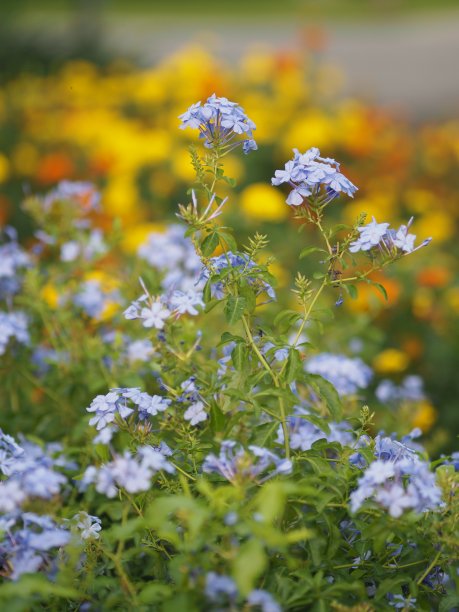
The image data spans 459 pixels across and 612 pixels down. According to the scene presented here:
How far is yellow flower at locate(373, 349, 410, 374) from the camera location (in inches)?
121

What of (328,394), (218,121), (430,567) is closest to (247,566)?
(430,567)

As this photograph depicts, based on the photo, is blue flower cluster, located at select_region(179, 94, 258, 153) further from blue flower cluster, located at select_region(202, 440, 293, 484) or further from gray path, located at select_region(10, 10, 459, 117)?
gray path, located at select_region(10, 10, 459, 117)

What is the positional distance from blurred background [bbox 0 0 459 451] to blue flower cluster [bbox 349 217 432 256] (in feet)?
3.44

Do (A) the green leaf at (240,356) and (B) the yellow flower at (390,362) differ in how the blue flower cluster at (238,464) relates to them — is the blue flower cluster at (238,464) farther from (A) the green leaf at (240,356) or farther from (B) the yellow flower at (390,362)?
(B) the yellow flower at (390,362)

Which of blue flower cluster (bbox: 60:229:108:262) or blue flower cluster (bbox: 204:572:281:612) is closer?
blue flower cluster (bbox: 204:572:281:612)

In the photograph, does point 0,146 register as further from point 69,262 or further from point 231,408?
point 231,408

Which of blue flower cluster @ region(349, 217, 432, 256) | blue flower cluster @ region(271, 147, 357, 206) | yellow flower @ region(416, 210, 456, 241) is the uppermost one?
blue flower cluster @ region(271, 147, 357, 206)

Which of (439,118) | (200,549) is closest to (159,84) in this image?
(439,118)

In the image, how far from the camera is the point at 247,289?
1.62m

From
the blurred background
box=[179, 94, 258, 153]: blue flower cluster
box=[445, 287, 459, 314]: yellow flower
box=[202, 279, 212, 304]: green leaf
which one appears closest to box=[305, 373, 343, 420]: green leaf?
box=[202, 279, 212, 304]: green leaf

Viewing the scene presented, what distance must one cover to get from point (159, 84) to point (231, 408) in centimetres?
433

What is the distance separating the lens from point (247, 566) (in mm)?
1130

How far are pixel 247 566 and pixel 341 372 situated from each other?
3.63 feet

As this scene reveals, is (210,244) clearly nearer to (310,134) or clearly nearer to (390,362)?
(390,362)
